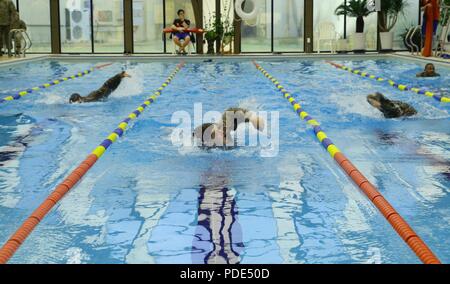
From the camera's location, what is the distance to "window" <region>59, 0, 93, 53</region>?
2267 cm

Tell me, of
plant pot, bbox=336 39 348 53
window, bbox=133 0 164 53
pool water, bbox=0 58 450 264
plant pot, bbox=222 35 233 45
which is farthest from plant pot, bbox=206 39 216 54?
pool water, bbox=0 58 450 264

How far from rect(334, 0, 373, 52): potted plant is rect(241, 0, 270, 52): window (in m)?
2.35

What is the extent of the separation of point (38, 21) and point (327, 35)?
892 cm

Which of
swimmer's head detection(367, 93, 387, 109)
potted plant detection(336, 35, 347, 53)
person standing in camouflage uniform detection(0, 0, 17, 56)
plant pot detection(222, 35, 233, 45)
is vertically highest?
person standing in camouflage uniform detection(0, 0, 17, 56)

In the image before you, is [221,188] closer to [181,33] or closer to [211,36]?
[181,33]

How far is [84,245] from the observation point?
374cm

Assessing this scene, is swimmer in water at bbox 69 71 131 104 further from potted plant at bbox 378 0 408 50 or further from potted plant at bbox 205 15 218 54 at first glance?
potted plant at bbox 378 0 408 50

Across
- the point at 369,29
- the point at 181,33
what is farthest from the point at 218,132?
the point at 369,29

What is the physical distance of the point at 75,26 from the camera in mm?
22906

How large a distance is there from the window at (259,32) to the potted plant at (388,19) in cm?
345

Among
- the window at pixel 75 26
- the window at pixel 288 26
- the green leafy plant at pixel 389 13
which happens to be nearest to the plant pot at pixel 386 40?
the green leafy plant at pixel 389 13

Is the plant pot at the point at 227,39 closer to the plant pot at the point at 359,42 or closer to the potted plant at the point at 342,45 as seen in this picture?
the potted plant at the point at 342,45

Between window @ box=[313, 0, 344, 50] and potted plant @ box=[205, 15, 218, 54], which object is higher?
window @ box=[313, 0, 344, 50]
